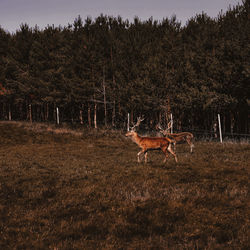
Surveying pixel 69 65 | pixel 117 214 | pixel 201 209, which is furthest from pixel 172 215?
pixel 69 65

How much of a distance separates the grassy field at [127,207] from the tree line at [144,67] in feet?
49.5

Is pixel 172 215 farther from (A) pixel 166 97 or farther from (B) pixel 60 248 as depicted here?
(A) pixel 166 97

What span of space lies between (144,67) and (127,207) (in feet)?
82.4

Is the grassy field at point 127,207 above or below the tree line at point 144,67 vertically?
below

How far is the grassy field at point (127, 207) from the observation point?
15.9 ft

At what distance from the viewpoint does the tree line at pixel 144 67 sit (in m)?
24.7

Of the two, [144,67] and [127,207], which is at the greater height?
[144,67]

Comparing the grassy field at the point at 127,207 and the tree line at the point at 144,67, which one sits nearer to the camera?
the grassy field at the point at 127,207

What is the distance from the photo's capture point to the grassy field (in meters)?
4.84

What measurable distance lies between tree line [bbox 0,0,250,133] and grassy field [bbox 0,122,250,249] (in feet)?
49.5

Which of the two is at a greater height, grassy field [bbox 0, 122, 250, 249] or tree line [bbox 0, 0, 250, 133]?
tree line [bbox 0, 0, 250, 133]

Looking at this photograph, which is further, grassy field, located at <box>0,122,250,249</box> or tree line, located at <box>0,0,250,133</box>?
tree line, located at <box>0,0,250,133</box>

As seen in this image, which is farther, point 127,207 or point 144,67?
point 144,67

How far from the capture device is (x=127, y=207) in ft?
20.9
